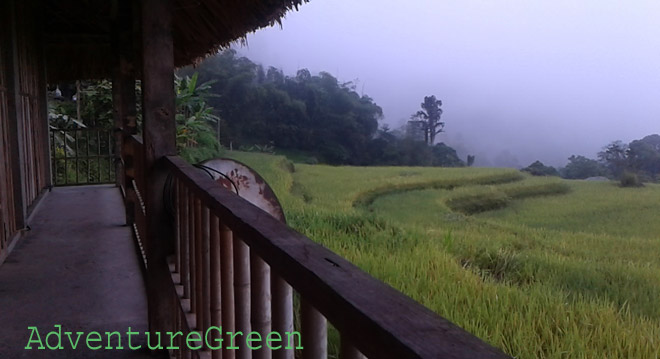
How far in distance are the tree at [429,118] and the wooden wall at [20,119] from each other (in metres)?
38.4

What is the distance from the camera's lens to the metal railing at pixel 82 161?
6.79 metres

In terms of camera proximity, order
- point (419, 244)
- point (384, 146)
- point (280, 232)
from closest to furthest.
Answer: point (280, 232) → point (419, 244) → point (384, 146)

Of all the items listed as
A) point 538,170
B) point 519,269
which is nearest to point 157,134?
point 519,269

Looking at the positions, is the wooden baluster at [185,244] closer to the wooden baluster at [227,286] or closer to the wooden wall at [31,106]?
the wooden baluster at [227,286]

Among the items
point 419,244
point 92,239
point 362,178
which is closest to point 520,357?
point 92,239

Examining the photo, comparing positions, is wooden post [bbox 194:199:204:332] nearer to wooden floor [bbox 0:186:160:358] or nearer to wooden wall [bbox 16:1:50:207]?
wooden floor [bbox 0:186:160:358]

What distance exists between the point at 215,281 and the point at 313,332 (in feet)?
1.97

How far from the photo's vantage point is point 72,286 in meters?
2.64

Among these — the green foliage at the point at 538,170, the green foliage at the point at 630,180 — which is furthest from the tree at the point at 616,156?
the green foliage at the point at 630,180

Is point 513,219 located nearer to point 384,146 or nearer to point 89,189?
point 89,189

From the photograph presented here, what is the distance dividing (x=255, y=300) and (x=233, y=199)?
0.78 ft

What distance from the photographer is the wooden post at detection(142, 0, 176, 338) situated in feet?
5.74

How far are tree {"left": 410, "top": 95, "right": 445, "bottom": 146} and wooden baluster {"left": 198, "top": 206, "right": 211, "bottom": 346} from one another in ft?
137

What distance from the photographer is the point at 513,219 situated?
14195mm
